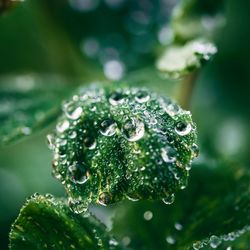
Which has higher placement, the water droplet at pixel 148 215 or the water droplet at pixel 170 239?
the water droplet at pixel 148 215

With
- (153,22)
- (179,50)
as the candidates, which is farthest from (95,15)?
(179,50)

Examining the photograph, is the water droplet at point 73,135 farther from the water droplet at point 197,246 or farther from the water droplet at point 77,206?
the water droplet at point 197,246

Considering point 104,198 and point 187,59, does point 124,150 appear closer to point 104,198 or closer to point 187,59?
point 104,198

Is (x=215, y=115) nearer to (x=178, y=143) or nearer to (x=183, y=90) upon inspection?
(x=183, y=90)

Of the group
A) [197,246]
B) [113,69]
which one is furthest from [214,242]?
[113,69]

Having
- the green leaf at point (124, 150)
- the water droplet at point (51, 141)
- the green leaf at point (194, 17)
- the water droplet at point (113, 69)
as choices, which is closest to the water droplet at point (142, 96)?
the green leaf at point (124, 150)
